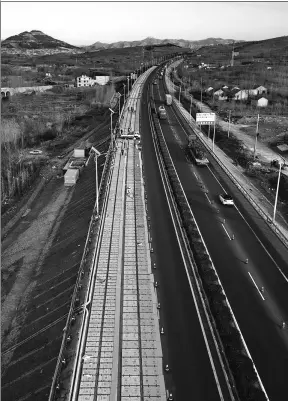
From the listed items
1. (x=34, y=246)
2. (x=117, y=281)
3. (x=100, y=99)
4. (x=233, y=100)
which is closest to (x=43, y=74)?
(x=100, y=99)

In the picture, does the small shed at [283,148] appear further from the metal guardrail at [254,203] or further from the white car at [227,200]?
the white car at [227,200]

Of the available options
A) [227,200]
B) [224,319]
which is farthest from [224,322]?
[227,200]

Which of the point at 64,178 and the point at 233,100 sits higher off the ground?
the point at 233,100

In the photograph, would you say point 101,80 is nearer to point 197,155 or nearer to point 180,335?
point 197,155

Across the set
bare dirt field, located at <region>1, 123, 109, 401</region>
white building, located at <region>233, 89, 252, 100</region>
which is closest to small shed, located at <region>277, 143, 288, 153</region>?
bare dirt field, located at <region>1, 123, 109, 401</region>

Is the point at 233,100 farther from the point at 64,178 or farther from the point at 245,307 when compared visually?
the point at 245,307

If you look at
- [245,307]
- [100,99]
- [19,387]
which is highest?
[100,99]
